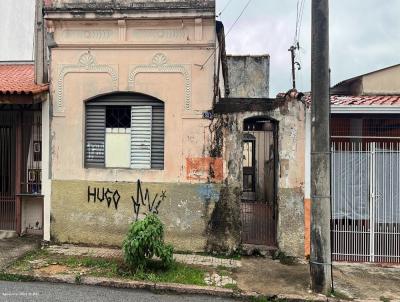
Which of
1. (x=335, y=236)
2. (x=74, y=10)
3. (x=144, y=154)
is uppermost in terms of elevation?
(x=74, y=10)

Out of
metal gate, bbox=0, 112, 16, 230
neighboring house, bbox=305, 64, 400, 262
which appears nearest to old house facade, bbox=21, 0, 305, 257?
neighboring house, bbox=305, 64, 400, 262

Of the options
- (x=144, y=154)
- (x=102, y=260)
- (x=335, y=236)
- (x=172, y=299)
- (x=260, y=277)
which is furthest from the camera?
(x=144, y=154)

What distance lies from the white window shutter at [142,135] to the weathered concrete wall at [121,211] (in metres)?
0.53

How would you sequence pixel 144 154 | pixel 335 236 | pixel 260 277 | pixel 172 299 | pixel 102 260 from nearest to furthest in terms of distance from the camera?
pixel 172 299, pixel 260 277, pixel 102 260, pixel 335 236, pixel 144 154

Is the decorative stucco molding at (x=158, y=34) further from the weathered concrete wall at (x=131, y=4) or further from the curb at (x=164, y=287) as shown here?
the curb at (x=164, y=287)

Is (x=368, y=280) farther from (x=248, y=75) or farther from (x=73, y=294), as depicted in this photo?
(x=248, y=75)

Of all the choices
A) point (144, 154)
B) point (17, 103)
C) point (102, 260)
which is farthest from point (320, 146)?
point (17, 103)

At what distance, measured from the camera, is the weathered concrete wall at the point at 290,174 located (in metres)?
7.86

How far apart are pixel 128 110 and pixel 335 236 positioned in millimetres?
5044

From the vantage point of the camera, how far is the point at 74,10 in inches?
324

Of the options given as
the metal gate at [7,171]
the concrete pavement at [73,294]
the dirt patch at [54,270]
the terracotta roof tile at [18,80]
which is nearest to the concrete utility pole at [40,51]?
the terracotta roof tile at [18,80]

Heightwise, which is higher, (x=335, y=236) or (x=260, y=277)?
(x=335, y=236)

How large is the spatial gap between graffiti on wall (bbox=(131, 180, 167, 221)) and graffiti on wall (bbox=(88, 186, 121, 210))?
371mm

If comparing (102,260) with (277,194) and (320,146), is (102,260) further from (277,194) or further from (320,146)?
(320,146)
